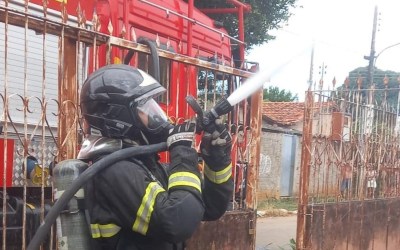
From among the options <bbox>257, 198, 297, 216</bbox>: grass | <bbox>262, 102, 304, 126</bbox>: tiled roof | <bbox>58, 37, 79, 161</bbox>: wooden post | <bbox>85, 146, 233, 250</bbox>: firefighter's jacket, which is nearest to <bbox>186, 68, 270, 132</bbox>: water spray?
<bbox>85, 146, 233, 250</bbox>: firefighter's jacket

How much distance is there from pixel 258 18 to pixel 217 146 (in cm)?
1146

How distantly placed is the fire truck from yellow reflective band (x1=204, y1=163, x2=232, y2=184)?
658mm

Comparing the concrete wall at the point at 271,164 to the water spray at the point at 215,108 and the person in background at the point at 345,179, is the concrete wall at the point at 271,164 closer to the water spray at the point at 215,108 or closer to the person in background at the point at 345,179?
the person in background at the point at 345,179

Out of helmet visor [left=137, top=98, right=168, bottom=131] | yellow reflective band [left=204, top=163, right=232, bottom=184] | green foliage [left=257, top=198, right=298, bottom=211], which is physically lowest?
green foliage [left=257, top=198, right=298, bottom=211]

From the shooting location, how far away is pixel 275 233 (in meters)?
11.0

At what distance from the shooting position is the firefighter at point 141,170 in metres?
2.06

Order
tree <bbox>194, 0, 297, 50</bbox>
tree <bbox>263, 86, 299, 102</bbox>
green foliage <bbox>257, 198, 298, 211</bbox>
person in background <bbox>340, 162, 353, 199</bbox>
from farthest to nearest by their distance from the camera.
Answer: tree <bbox>263, 86, 299, 102</bbox>
green foliage <bbox>257, 198, 298, 211</bbox>
tree <bbox>194, 0, 297, 50</bbox>
person in background <bbox>340, 162, 353, 199</bbox>

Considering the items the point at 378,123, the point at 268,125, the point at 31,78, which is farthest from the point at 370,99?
the point at 268,125

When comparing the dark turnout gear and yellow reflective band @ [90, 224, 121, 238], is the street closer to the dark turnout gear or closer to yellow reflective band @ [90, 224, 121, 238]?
the dark turnout gear

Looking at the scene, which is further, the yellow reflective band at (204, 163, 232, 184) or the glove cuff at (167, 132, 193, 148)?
the yellow reflective band at (204, 163, 232, 184)

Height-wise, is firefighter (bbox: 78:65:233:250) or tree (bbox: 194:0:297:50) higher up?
tree (bbox: 194:0:297:50)

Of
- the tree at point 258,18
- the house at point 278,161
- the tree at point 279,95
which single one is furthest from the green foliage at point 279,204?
the tree at point 279,95

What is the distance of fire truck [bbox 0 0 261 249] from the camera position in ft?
9.96

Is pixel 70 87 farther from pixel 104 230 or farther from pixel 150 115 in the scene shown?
pixel 104 230
